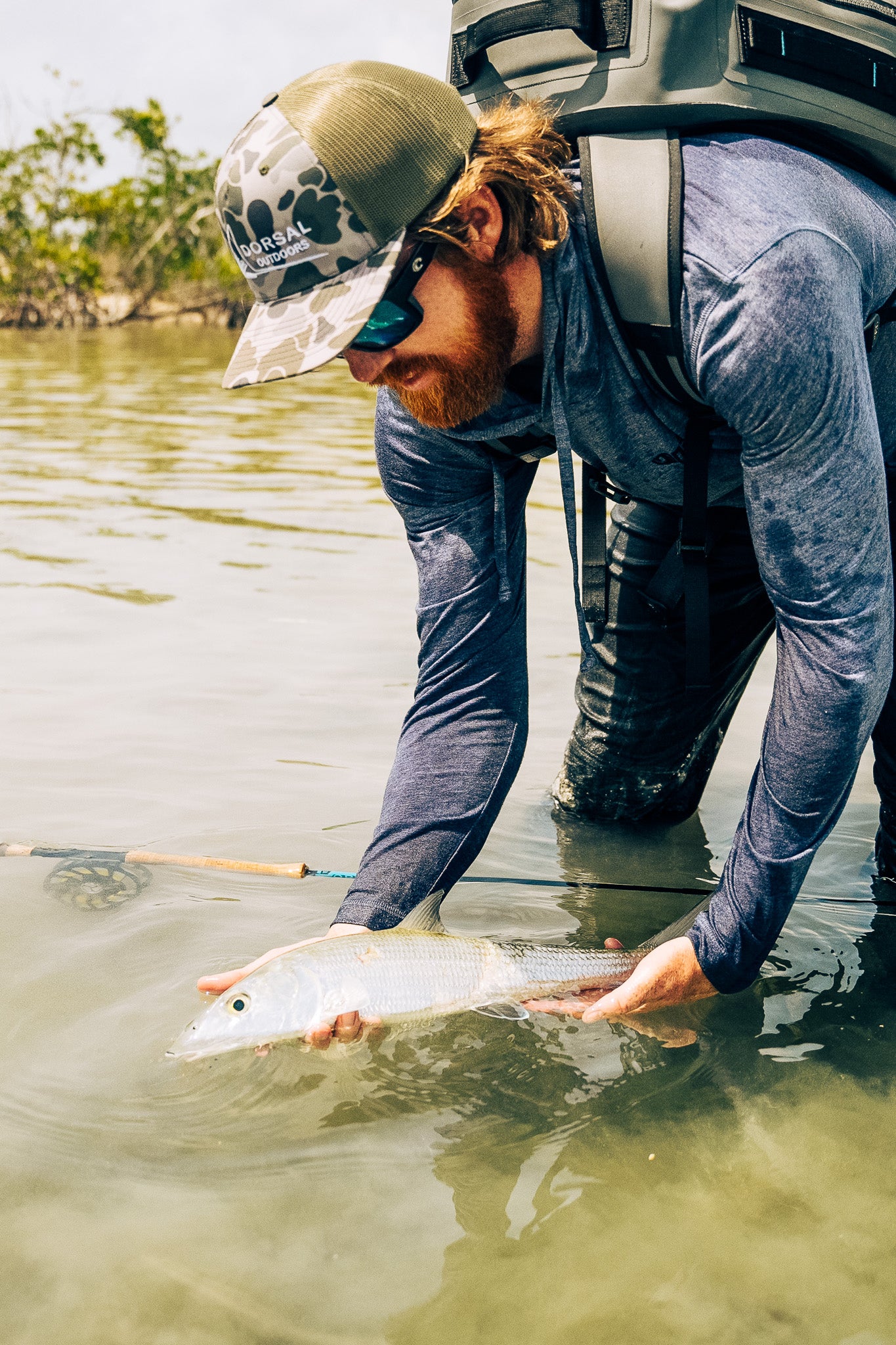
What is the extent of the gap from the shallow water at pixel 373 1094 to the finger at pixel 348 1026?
140 mm

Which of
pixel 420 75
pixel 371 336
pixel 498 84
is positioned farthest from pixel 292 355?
pixel 498 84

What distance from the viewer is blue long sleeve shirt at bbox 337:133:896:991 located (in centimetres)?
213

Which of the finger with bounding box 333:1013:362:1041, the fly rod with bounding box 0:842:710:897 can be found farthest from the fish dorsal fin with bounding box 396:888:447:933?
the fly rod with bounding box 0:842:710:897

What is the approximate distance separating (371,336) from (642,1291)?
183 cm

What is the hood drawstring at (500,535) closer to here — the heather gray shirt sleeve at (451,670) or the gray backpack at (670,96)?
the heather gray shirt sleeve at (451,670)

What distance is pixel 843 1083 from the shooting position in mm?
2758

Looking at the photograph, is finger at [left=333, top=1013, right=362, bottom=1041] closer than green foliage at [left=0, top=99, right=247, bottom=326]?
Yes

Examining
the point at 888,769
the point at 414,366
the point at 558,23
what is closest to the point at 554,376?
the point at 414,366

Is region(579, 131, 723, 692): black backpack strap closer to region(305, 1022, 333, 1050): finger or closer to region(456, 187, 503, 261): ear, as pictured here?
region(456, 187, 503, 261): ear

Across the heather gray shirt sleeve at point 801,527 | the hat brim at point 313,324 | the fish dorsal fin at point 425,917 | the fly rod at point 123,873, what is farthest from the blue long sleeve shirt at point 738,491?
the fly rod at point 123,873

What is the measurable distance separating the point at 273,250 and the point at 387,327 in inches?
10.4

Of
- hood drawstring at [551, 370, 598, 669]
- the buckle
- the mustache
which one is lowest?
the buckle

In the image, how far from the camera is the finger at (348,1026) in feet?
8.36

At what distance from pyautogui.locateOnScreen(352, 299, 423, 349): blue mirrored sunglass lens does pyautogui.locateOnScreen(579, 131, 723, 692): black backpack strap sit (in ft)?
1.26
